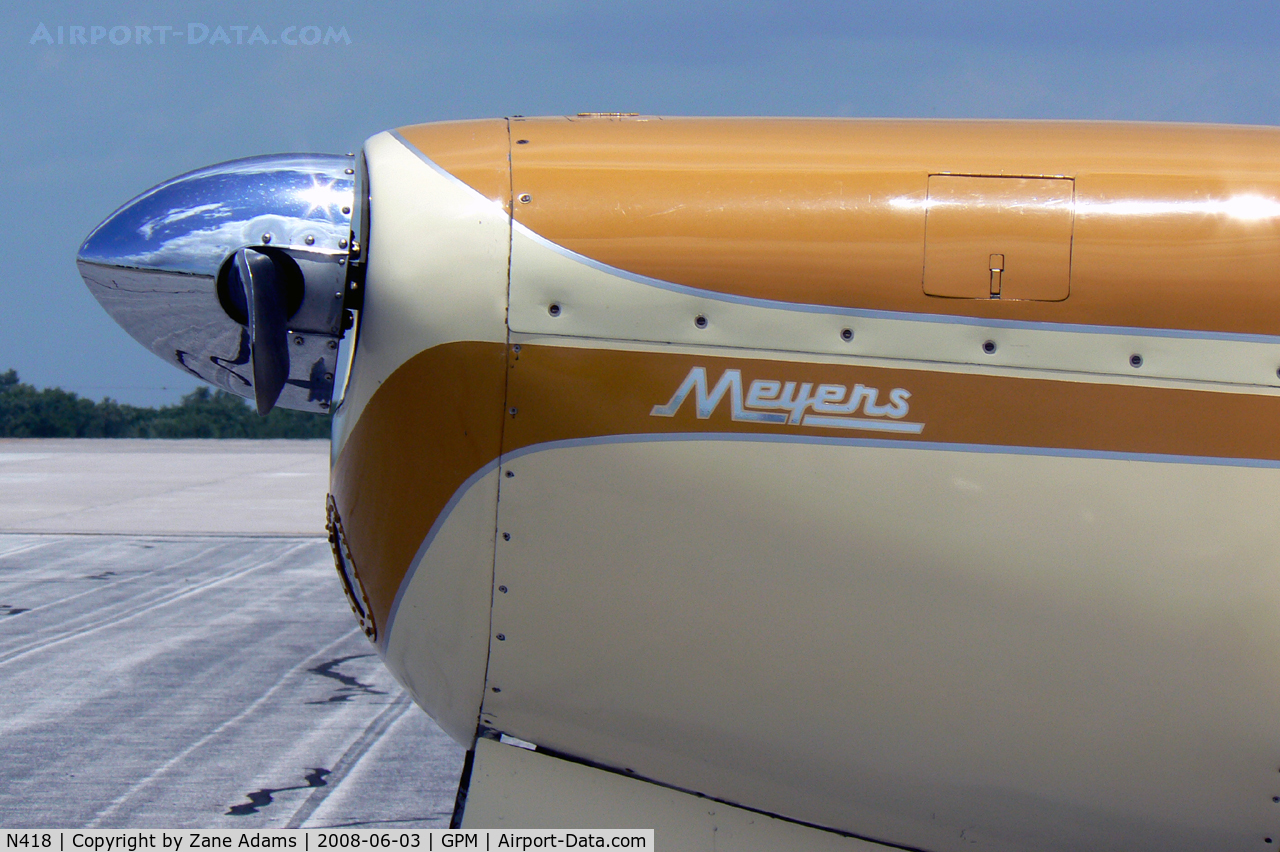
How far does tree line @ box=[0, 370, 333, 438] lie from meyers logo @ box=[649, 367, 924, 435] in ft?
73.2

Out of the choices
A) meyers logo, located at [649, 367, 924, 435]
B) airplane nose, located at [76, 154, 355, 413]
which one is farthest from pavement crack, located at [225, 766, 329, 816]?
meyers logo, located at [649, 367, 924, 435]

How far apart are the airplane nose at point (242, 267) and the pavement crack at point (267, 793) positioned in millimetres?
2489

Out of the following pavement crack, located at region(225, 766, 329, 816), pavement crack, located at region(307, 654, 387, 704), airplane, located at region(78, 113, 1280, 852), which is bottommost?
pavement crack, located at region(307, 654, 387, 704)

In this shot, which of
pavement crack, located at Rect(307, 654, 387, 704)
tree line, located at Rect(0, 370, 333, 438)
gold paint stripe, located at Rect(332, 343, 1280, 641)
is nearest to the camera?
gold paint stripe, located at Rect(332, 343, 1280, 641)

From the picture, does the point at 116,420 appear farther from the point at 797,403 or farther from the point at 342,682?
the point at 797,403

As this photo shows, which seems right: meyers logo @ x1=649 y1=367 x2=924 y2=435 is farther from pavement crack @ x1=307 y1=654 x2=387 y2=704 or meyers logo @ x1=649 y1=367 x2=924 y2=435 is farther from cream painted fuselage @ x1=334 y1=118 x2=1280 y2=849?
pavement crack @ x1=307 y1=654 x2=387 y2=704

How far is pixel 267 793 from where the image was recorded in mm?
4543

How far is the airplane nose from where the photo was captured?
7.57 feet

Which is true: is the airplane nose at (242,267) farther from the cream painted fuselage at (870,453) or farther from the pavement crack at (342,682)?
the pavement crack at (342,682)

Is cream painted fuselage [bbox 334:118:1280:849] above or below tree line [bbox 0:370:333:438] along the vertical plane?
above

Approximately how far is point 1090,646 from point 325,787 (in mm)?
3441

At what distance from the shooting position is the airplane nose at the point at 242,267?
231 cm

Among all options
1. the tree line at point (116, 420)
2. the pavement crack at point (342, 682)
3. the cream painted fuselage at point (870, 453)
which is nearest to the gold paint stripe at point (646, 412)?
the cream painted fuselage at point (870, 453)

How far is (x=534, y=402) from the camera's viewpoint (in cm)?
214
